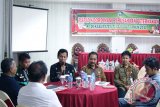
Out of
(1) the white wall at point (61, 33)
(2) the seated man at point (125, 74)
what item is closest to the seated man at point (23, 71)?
(2) the seated man at point (125, 74)

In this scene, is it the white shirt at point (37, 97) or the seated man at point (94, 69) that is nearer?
the white shirt at point (37, 97)

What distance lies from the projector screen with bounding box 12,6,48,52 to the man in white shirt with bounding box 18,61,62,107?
3317 mm

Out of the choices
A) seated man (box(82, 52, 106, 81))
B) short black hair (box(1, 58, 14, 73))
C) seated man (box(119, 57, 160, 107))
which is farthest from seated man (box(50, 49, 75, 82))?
seated man (box(119, 57, 160, 107))

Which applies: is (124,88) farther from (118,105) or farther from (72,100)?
(72,100)

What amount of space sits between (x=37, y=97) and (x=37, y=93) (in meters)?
0.03

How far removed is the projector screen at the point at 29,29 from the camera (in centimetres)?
543

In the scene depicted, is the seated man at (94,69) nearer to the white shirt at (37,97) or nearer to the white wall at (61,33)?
the white shirt at (37,97)

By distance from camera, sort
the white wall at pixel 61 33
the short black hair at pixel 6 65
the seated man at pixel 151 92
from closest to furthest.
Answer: the seated man at pixel 151 92 < the short black hair at pixel 6 65 < the white wall at pixel 61 33

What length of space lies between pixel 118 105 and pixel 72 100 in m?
0.74

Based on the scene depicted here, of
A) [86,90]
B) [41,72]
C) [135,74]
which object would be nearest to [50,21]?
[135,74]

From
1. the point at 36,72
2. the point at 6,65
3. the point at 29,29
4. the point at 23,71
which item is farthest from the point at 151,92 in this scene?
the point at 29,29

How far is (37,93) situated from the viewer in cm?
206

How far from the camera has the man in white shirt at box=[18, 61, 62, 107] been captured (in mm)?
2059

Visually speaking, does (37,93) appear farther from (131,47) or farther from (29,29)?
(131,47)
